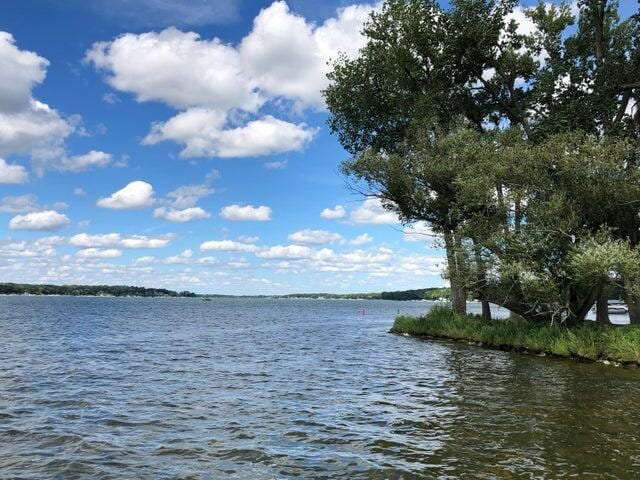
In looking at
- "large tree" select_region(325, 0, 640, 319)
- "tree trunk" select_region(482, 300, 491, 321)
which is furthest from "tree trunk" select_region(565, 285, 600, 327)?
"tree trunk" select_region(482, 300, 491, 321)

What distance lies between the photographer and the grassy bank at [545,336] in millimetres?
28141

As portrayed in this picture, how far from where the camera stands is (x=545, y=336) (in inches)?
1277

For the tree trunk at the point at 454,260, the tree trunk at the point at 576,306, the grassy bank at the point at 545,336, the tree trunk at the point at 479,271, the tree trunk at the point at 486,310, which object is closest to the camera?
the grassy bank at the point at 545,336

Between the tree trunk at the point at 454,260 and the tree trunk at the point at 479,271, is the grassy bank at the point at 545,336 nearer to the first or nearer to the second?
the tree trunk at the point at 454,260

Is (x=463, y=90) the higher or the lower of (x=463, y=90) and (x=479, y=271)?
the higher

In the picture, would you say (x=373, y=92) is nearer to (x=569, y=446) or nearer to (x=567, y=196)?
(x=567, y=196)

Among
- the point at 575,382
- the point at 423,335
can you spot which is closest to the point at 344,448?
the point at 575,382

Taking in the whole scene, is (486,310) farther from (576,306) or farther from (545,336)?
(545,336)

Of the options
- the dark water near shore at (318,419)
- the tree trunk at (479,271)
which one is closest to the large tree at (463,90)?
the tree trunk at (479,271)

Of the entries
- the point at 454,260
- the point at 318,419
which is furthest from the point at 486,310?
the point at 318,419

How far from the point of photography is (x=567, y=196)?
30469mm

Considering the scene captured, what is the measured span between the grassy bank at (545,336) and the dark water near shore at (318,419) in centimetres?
183

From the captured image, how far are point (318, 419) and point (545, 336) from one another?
69.3ft

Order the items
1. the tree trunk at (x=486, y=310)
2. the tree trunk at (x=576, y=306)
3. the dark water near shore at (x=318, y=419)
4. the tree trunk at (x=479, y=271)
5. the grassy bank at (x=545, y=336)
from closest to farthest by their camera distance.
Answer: the dark water near shore at (x=318, y=419) < the grassy bank at (x=545, y=336) < the tree trunk at (x=576, y=306) < the tree trunk at (x=479, y=271) < the tree trunk at (x=486, y=310)
